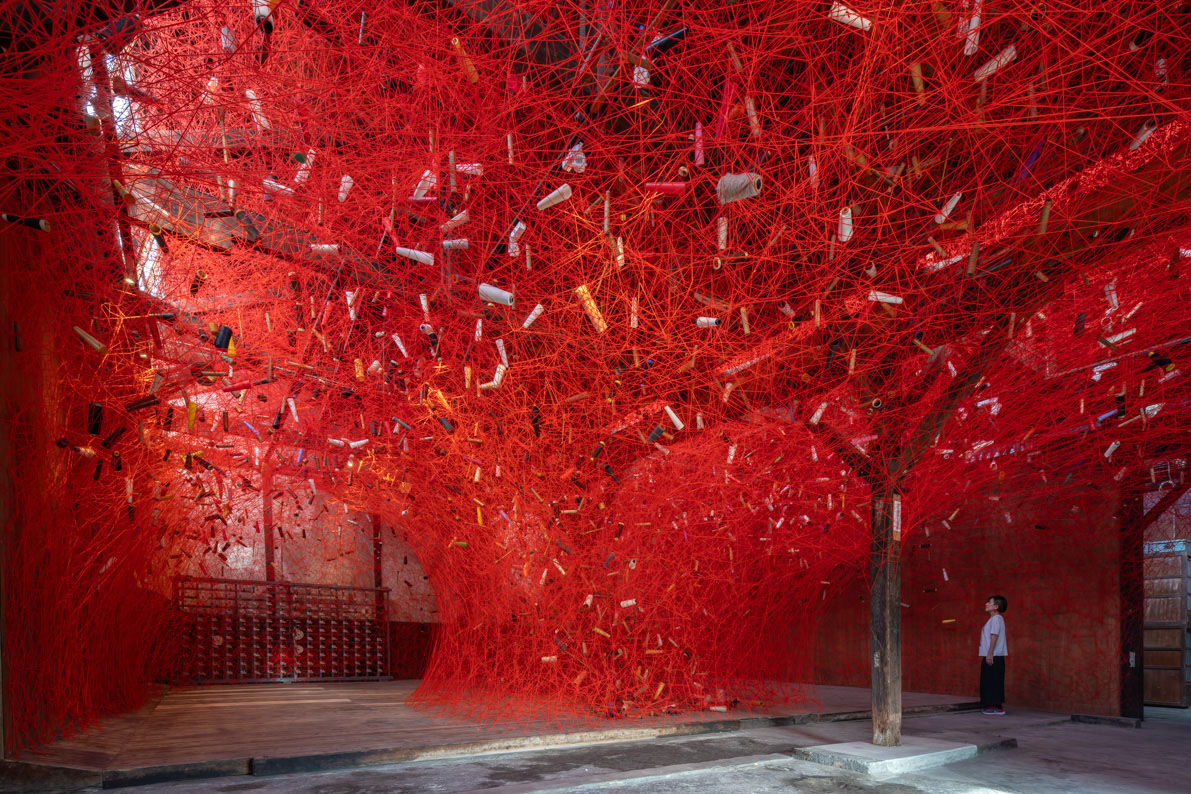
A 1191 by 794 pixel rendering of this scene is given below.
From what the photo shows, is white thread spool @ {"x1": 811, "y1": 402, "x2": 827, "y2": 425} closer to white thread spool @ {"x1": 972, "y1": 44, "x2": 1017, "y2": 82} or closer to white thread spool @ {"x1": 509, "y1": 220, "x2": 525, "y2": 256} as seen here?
white thread spool @ {"x1": 509, "y1": 220, "x2": 525, "y2": 256}

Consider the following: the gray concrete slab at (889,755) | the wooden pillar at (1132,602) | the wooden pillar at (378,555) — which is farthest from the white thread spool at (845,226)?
the wooden pillar at (378,555)

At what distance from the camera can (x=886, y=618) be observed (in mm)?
6223

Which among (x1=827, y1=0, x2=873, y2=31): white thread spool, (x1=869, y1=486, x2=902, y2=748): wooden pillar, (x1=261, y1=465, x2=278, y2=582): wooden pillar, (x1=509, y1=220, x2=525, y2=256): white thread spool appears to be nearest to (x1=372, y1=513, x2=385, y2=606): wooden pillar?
(x1=261, y1=465, x2=278, y2=582): wooden pillar

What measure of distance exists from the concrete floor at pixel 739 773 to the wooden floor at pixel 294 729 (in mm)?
333

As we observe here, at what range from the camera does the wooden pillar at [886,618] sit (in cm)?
610

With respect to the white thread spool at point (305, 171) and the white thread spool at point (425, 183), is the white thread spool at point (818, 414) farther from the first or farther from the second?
the white thread spool at point (305, 171)

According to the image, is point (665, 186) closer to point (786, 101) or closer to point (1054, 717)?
point (786, 101)

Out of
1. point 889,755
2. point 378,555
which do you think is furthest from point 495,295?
point 378,555

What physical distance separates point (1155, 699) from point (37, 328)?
12.2 m

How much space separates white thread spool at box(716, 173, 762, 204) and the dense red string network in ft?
0.12

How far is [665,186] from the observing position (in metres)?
4.27

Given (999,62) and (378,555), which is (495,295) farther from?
(378,555)

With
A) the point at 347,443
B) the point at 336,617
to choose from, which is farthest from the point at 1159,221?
the point at 336,617

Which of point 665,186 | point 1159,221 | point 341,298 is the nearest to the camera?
point 665,186
